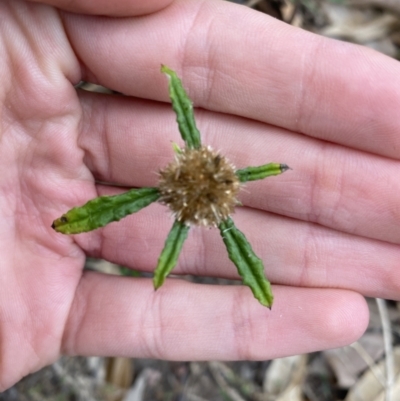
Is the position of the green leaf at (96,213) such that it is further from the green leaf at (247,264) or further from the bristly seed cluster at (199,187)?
the green leaf at (247,264)

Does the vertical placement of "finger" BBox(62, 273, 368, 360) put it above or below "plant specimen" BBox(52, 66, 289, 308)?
below

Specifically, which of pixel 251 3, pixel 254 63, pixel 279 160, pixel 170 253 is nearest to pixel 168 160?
pixel 279 160

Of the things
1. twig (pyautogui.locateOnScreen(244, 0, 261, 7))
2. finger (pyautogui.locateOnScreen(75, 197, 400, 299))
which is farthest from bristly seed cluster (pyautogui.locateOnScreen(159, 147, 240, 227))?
twig (pyautogui.locateOnScreen(244, 0, 261, 7))

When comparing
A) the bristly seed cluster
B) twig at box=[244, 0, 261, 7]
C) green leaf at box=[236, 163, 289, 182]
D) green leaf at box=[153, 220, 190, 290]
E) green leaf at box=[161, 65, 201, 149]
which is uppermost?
twig at box=[244, 0, 261, 7]

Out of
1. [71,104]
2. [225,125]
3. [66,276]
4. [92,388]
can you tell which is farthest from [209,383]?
[71,104]

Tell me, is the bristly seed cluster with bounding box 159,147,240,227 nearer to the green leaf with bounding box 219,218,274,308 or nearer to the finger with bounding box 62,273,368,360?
the green leaf with bounding box 219,218,274,308

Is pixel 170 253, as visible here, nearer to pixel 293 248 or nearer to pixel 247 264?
pixel 247 264
